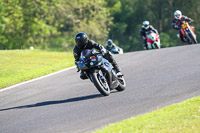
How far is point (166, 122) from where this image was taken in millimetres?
7133

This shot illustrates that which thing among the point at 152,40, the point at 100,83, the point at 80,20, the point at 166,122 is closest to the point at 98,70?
the point at 100,83

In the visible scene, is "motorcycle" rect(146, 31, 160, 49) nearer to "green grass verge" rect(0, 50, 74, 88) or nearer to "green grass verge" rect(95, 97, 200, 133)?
"green grass verge" rect(0, 50, 74, 88)

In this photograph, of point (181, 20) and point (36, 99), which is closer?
point (36, 99)

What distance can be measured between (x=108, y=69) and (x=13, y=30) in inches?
1920

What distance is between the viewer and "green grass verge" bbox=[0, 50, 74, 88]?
55.0 ft

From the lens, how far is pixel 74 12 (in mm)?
65062

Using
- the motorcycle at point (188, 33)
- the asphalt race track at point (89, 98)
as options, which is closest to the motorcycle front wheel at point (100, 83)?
the asphalt race track at point (89, 98)

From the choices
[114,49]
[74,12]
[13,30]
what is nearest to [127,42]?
[74,12]

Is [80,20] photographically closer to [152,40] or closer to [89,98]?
[152,40]

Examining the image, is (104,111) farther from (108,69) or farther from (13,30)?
(13,30)

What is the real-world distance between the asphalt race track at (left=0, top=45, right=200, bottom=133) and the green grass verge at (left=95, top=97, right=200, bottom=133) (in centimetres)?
59

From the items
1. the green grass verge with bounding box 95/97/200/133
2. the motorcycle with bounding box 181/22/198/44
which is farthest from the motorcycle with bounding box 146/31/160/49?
the green grass verge with bounding box 95/97/200/133

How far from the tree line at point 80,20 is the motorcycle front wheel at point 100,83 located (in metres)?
43.8

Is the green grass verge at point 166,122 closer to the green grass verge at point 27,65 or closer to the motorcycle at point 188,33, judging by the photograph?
the green grass verge at point 27,65
